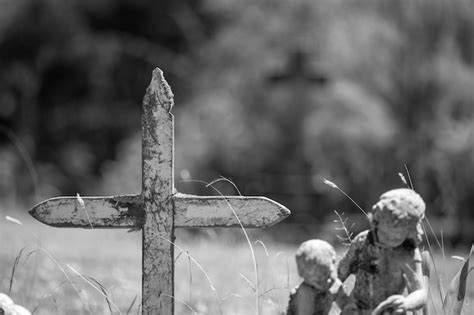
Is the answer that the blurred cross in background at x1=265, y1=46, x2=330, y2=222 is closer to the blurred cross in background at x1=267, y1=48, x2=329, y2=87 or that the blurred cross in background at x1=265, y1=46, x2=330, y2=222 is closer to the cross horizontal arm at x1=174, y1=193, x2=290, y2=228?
the blurred cross in background at x1=267, y1=48, x2=329, y2=87

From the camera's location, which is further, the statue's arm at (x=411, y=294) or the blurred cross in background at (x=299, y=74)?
the blurred cross in background at (x=299, y=74)

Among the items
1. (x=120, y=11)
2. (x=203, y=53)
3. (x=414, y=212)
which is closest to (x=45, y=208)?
(x=414, y=212)

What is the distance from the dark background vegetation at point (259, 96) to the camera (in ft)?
48.6

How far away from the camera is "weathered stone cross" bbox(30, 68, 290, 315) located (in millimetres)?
3395

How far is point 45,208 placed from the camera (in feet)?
11.8

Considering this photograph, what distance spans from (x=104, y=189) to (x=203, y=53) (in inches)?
231

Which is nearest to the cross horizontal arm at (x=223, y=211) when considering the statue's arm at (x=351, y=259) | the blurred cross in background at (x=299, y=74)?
the statue's arm at (x=351, y=259)

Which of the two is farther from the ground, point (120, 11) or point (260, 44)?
point (120, 11)

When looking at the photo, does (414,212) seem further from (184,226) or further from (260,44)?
(260,44)

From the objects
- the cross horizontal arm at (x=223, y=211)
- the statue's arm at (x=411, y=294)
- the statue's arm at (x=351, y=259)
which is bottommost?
the statue's arm at (x=411, y=294)

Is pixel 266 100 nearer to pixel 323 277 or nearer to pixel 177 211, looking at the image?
pixel 177 211

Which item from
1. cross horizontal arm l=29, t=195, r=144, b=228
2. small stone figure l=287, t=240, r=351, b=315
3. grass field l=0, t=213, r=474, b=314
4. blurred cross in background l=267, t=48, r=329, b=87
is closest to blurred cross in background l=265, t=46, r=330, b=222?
blurred cross in background l=267, t=48, r=329, b=87

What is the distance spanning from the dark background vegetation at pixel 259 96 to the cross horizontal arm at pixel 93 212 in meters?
8.87

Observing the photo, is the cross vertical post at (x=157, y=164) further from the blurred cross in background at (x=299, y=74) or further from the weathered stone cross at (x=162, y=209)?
the blurred cross in background at (x=299, y=74)
